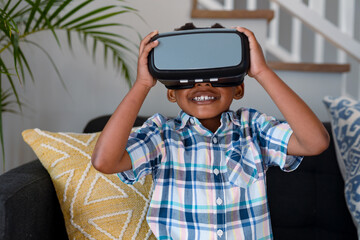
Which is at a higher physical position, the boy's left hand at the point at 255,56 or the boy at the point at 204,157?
the boy's left hand at the point at 255,56

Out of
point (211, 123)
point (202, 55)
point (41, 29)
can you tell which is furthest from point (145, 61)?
point (41, 29)

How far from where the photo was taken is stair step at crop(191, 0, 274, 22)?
165 cm

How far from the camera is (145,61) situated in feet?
2.75

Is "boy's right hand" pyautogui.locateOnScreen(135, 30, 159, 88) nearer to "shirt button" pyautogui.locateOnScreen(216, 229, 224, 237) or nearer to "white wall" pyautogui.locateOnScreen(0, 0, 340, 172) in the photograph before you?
"shirt button" pyautogui.locateOnScreen(216, 229, 224, 237)

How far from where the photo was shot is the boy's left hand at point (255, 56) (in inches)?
32.1

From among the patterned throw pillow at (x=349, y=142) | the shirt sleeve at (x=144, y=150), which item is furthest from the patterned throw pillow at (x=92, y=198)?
the patterned throw pillow at (x=349, y=142)

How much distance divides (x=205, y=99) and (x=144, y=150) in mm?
177

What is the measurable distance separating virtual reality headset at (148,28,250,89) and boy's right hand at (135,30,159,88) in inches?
0.8

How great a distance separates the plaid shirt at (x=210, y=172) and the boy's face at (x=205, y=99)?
0.17ft

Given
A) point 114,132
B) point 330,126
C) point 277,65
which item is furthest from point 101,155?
point 277,65

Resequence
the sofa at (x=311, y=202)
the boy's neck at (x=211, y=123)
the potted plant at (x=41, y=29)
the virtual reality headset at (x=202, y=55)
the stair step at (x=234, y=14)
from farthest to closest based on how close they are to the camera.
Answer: the stair step at (x=234, y=14)
the sofa at (x=311, y=202)
the potted plant at (x=41, y=29)
the boy's neck at (x=211, y=123)
the virtual reality headset at (x=202, y=55)

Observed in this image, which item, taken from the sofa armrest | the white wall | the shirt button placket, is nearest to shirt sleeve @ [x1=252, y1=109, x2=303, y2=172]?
the shirt button placket

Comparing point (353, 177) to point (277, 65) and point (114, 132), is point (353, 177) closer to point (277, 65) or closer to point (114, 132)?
point (277, 65)

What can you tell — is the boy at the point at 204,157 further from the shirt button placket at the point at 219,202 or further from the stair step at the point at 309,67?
the stair step at the point at 309,67
